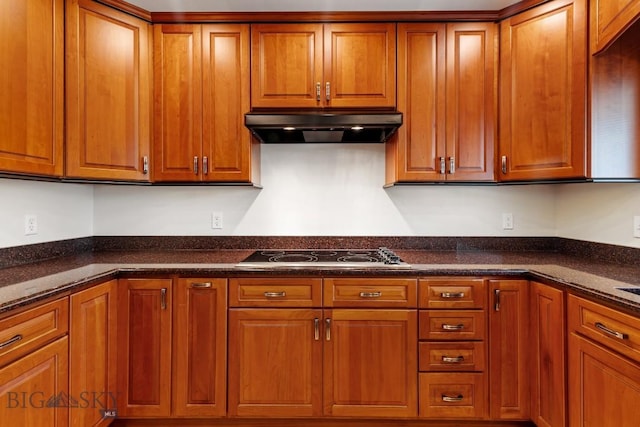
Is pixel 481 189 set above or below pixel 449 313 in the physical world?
above

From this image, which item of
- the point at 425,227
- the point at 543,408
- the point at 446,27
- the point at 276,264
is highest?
the point at 446,27

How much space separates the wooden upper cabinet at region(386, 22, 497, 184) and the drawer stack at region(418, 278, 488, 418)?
2.51 feet

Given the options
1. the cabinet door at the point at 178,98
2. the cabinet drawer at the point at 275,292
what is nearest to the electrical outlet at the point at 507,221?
the cabinet drawer at the point at 275,292

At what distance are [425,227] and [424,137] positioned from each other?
0.66 m

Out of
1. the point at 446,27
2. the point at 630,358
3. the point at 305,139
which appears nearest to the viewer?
the point at 630,358

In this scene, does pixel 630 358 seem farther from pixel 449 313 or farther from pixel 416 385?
pixel 416 385

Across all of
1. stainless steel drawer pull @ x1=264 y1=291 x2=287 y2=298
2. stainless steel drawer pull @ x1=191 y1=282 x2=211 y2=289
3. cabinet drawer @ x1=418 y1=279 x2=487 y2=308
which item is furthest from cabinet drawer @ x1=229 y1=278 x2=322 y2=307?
cabinet drawer @ x1=418 y1=279 x2=487 y2=308

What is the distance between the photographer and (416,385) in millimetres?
1689

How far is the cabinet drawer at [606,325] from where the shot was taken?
3.78 ft

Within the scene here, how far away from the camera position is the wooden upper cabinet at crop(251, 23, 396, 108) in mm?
1969

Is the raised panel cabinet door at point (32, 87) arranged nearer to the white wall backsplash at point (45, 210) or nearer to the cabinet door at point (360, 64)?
the white wall backsplash at point (45, 210)

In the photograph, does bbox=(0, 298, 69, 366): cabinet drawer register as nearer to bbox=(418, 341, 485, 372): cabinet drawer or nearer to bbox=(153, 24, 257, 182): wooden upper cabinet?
bbox=(153, 24, 257, 182): wooden upper cabinet

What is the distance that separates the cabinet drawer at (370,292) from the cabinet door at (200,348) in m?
0.56

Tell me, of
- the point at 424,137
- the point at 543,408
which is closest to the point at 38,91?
the point at 424,137
